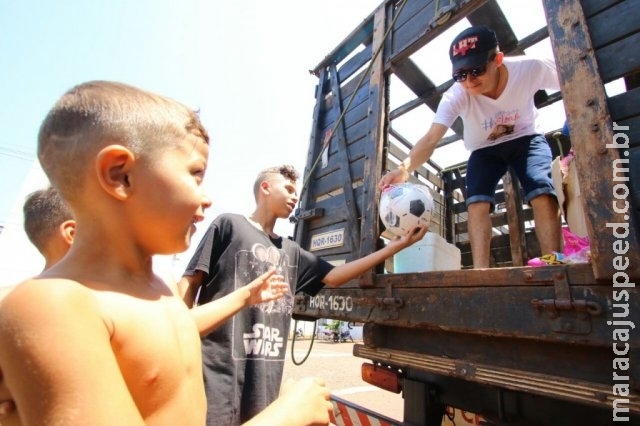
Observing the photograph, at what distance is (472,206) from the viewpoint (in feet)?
8.51

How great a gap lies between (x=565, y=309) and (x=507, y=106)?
1.68 m

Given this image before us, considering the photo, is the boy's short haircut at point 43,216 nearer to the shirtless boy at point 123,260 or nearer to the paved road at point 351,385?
the shirtless boy at point 123,260

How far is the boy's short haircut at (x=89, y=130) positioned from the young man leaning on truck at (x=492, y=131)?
2.01 meters

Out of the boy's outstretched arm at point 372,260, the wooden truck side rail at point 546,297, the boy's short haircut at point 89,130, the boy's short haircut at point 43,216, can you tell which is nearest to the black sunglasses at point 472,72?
the wooden truck side rail at point 546,297

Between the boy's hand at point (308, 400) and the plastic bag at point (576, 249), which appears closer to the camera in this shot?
the boy's hand at point (308, 400)

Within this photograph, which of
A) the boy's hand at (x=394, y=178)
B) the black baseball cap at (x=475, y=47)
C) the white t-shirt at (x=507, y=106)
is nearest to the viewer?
the black baseball cap at (x=475, y=47)

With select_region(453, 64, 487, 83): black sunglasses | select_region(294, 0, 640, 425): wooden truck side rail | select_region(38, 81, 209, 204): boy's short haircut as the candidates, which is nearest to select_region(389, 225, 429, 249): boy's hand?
select_region(294, 0, 640, 425): wooden truck side rail

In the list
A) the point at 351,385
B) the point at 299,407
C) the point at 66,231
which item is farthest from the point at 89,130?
the point at 351,385

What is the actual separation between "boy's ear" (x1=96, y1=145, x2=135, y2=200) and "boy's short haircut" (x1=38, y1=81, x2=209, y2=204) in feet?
0.08

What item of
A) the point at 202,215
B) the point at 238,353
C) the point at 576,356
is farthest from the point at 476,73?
the point at 238,353

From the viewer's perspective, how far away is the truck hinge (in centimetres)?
138

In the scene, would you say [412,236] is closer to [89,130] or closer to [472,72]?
[472,72]

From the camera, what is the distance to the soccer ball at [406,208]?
2270mm

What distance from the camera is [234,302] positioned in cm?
142
